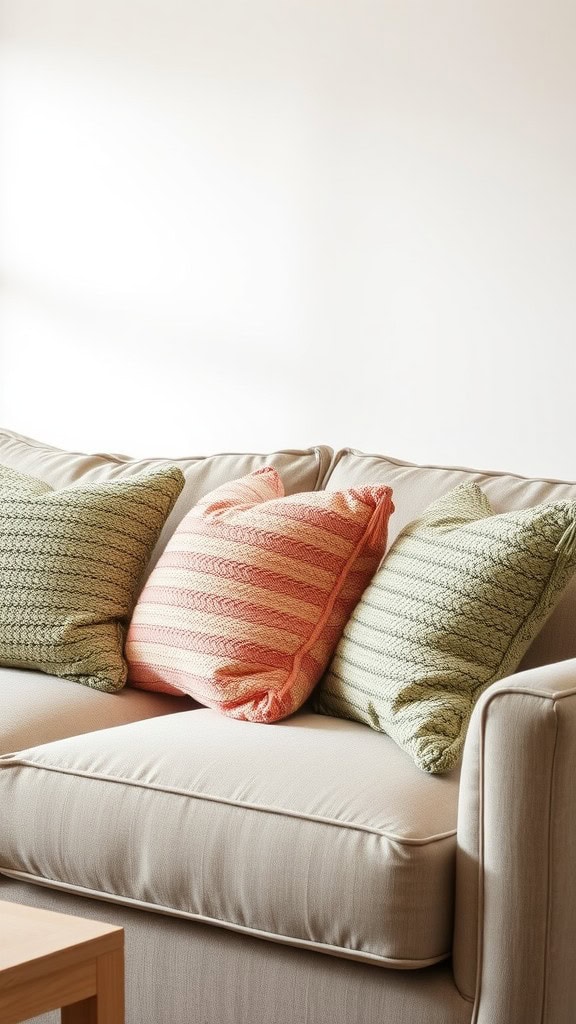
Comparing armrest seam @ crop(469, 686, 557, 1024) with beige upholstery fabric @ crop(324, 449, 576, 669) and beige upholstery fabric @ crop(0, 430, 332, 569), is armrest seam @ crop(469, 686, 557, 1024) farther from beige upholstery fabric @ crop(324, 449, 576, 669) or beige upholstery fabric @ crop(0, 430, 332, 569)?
beige upholstery fabric @ crop(0, 430, 332, 569)

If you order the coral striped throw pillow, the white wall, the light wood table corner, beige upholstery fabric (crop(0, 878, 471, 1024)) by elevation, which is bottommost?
beige upholstery fabric (crop(0, 878, 471, 1024))

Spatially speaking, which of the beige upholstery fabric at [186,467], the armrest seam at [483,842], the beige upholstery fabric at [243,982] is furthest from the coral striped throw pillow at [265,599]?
the armrest seam at [483,842]

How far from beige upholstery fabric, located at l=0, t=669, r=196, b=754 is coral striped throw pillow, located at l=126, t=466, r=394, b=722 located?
6cm

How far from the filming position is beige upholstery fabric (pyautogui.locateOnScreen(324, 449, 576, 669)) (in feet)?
6.11

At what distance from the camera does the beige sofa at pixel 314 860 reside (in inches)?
52.7

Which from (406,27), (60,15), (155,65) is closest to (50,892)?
(406,27)

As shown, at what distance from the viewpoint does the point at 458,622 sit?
169 cm

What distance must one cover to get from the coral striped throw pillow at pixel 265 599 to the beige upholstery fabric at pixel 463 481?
138 mm

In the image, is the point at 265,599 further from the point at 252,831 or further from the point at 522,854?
the point at 522,854

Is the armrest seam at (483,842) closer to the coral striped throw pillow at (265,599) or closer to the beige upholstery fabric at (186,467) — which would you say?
the coral striped throw pillow at (265,599)

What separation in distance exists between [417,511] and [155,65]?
1753 millimetres

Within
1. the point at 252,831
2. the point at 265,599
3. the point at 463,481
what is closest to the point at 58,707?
the point at 265,599

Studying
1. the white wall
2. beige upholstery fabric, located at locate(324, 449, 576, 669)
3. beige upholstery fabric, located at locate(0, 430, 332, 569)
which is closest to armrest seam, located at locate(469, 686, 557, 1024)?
beige upholstery fabric, located at locate(324, 449, 576, 669)

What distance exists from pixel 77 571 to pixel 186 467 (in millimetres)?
378
